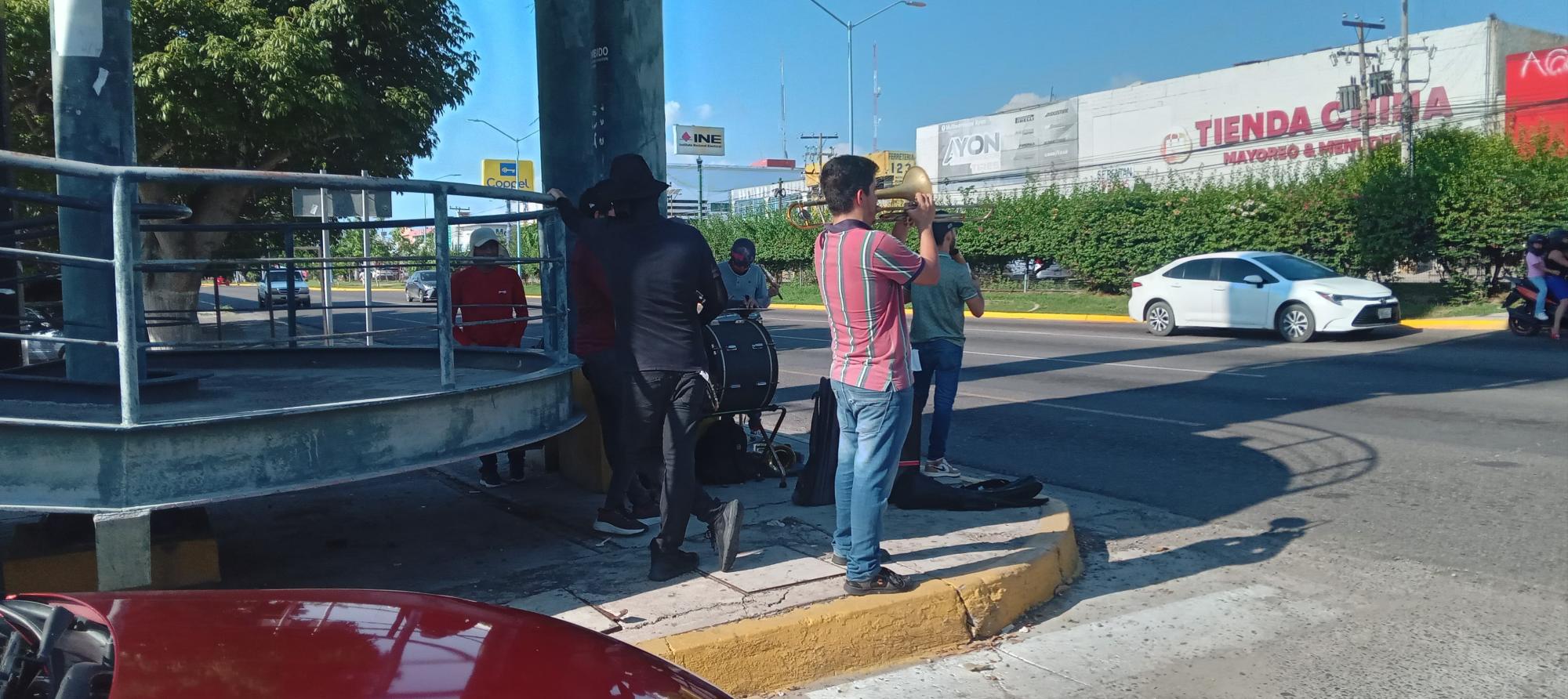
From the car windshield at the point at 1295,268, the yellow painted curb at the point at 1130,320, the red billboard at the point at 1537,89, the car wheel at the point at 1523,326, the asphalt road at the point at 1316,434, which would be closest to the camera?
the asphalt road at the point at 1316,434

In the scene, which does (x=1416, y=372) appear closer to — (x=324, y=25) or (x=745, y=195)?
(x=324, y=25)

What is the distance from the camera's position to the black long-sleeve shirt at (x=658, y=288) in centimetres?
500

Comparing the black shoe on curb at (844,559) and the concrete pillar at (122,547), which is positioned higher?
the concrete pillar at (122,547)

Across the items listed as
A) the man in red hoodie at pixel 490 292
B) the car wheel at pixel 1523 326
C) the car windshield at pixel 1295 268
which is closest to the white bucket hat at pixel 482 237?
the man in red hoodie at pixel 490 292

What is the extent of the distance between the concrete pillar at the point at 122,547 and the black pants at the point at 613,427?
199 cm

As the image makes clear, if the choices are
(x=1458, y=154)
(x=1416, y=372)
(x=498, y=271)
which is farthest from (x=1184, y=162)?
(x=498, y=271)

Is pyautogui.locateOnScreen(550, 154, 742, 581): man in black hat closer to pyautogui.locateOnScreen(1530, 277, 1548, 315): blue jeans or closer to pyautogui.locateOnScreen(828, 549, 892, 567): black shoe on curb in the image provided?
pyautogui.locateOnScreen(828, 549, 892, 567): black shoe on curb

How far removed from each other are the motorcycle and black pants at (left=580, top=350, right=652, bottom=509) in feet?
50.8

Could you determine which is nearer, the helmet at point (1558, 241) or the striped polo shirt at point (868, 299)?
the striped polo shirt at point (868, 299)

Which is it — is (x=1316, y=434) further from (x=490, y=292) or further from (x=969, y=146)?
(x=969, y=146)

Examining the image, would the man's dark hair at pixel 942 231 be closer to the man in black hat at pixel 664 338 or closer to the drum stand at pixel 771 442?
the drum stand at pixel 771 442

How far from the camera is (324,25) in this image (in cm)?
1445

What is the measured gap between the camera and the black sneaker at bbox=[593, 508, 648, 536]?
5773mm

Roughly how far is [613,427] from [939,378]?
2.68 metres
